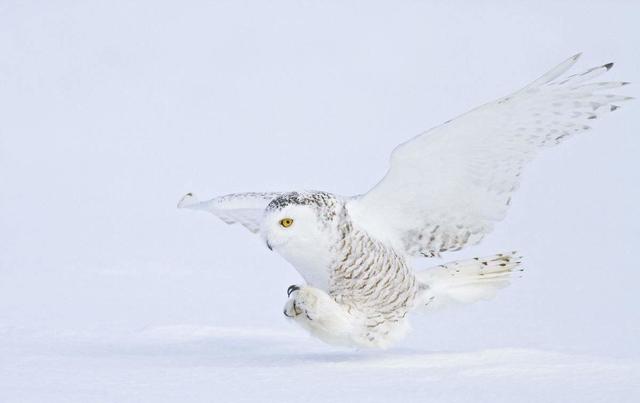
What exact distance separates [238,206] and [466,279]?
3.11 feet

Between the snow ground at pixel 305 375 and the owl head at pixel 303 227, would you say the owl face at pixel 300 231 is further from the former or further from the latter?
the snow ground at pixel 305 375

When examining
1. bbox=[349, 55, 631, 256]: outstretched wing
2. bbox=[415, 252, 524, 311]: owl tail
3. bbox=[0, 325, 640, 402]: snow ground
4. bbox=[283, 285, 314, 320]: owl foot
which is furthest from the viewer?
bbox=[415, 252, 524, 311]: owl tail

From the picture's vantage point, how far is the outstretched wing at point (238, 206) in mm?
3633

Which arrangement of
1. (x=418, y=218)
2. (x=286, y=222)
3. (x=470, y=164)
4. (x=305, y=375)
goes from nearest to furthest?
1. (x=305, y=375)
2. (x=286, y=222)
3. (x=470, y=164)
4. (x=418, y=218)

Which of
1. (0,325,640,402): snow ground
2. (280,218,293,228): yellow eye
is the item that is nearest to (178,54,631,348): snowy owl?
(280,218,293,228): yellow eye

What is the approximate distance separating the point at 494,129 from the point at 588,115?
1.01ft

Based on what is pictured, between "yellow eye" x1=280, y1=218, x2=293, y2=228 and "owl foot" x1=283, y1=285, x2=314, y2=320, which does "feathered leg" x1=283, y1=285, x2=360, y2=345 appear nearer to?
"owl foot" x1=283, y1=285, x2=314, y2=320

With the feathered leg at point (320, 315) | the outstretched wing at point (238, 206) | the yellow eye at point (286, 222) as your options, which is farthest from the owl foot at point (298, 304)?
the outstretched wing at point (238, 206)

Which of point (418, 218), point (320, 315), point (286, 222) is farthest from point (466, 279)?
point (286, 222)

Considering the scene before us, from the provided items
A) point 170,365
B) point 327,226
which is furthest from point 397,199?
point 170,365

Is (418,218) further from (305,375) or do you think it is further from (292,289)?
(305,375)

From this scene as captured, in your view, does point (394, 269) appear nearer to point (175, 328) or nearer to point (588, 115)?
point (588, 115)

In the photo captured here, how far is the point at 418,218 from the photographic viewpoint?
3.49 meters

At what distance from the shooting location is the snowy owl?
3.04 metres
